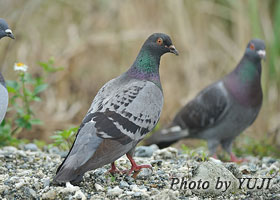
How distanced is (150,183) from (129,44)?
482 centimetres

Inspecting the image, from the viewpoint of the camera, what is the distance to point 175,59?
888 centimetres

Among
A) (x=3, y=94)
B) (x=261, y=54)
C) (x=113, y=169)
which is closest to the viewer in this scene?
(x=113, y=169)

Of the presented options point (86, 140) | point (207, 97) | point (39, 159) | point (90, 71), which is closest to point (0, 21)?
point (39, 159)

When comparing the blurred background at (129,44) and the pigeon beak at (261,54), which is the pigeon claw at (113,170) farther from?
the blurred background at (129,44)

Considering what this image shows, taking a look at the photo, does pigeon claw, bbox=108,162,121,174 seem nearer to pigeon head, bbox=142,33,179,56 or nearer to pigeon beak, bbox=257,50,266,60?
pigeon head, bbox=142,33,179,56

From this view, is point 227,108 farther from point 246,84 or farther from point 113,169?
point 113,169

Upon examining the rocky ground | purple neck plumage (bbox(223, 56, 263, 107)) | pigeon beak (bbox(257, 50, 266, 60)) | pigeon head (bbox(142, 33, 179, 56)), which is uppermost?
pigeon head (bbox(142, 33, 179, 56))

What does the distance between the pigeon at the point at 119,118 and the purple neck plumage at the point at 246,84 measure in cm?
209

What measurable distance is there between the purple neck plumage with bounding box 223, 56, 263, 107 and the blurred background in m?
1.71

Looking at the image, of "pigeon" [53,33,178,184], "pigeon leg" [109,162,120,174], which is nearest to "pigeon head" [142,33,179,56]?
"pigeon" [53,33,178,184]

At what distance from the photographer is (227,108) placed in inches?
261

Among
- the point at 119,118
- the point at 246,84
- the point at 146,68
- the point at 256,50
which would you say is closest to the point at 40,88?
the point at 146,68

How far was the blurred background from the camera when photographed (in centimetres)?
838

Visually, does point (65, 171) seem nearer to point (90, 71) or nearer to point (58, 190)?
point (58, 190)
